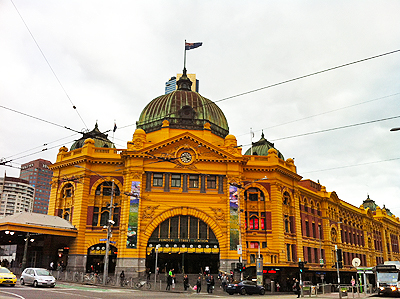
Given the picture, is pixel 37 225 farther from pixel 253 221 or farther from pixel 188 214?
pixel 253 221

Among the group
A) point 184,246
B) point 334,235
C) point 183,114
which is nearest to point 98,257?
point 184,246

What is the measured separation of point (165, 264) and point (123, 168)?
1405 centimetres

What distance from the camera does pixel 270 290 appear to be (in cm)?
4544

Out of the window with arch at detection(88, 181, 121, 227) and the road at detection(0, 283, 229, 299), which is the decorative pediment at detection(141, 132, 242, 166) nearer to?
the window with arch at detection(88, 181, 121, 227)

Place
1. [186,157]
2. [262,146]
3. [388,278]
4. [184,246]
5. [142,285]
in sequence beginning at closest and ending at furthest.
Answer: [142,285], [388,278], [184,246], [186,157], [262,146]

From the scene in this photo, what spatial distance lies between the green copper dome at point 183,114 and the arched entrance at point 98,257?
19360mm

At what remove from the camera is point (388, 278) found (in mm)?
40500

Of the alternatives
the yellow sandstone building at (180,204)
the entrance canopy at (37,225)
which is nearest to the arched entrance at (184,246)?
the yellow sandstone building at (180,204)

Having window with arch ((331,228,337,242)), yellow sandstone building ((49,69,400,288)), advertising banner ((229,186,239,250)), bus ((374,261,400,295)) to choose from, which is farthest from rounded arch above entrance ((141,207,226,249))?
window with arch ((331,228,337,242))

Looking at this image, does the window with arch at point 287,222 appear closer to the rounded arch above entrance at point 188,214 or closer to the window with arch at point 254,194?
the window with arch at point 254,194

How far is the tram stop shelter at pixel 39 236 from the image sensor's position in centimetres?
4731

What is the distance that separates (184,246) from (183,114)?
67.4 ft

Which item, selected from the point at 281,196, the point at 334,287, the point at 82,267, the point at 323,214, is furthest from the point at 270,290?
the point at 323,214

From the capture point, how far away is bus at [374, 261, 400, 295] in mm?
39719
